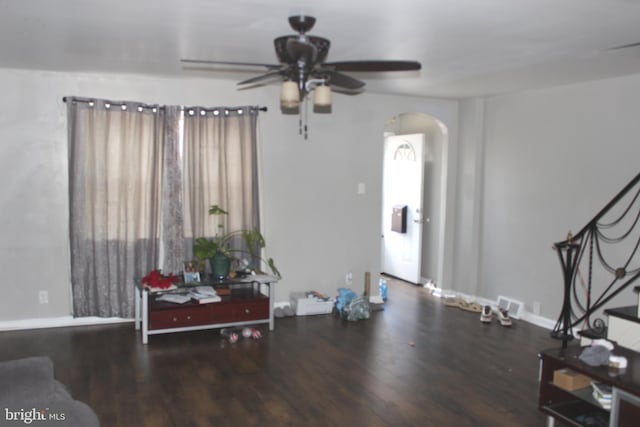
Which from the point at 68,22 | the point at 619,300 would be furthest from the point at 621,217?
the point at 68,22

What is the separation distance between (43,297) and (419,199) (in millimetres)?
4428

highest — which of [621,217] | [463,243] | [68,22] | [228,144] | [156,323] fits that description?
[68,22]

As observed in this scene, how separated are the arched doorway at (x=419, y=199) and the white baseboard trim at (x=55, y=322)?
144 inches

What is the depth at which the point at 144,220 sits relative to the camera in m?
5.04

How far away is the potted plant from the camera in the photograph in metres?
4.93

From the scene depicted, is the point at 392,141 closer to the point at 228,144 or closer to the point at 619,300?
the point at 228,144

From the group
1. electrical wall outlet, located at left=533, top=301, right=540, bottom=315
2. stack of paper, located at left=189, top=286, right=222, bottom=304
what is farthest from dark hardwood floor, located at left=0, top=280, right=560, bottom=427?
stack of paper, located at left=189, top=286, right=222, bottom=304

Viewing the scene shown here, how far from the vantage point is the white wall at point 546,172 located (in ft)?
15.4

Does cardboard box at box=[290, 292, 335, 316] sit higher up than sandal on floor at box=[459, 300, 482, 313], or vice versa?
cardboard box at box=[290, 292, 335, 316]

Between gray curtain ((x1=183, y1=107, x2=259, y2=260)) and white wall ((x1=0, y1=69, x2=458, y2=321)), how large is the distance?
0.15 meters

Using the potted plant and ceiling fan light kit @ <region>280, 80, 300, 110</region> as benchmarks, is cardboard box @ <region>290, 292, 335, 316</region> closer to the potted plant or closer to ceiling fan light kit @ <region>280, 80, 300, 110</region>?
the potted plant

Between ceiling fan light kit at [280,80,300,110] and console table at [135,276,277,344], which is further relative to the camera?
console table at [135,276,277,344]

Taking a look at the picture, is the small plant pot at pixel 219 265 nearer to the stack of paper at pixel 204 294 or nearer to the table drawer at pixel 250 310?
the stack of paper at pixel 204 294

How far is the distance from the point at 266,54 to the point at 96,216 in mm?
2225
